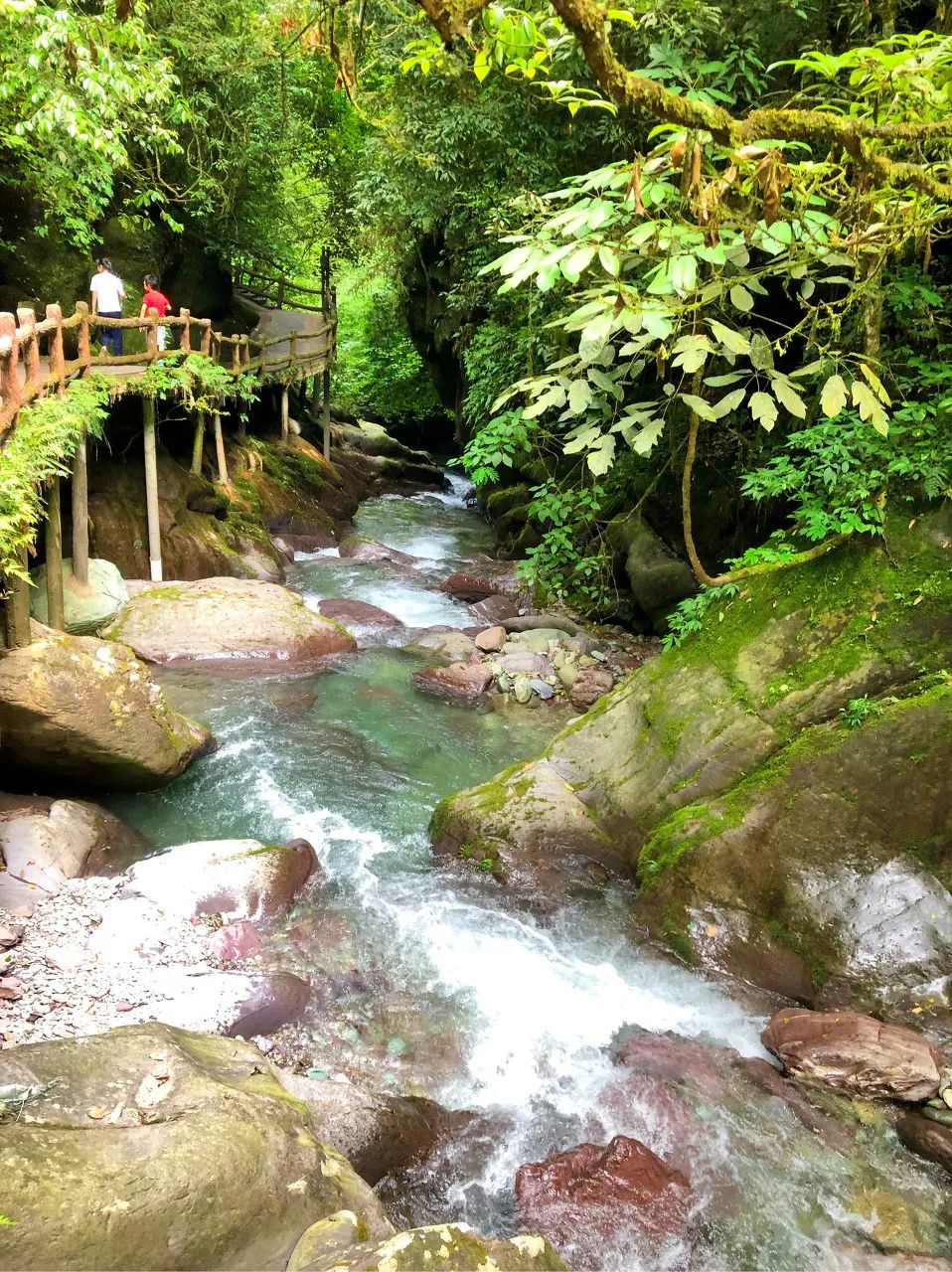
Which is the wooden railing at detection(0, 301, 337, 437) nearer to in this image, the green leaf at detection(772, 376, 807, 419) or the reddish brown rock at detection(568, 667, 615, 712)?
the green leaf at detection(772, 376, 807, 419)

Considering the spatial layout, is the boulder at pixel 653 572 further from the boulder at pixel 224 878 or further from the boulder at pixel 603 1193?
the boulder at pixel 603 1193

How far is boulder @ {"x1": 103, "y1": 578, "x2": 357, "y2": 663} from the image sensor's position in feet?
34.9

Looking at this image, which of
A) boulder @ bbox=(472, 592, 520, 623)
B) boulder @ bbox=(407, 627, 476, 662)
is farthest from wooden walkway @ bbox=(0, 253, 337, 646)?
boulder @ bbox=(472, 592, 520, 623)

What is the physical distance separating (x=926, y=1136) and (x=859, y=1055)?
18.9 inches

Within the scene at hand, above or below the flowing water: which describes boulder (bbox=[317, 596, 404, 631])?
above

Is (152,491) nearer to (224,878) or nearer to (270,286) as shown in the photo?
(224,878)

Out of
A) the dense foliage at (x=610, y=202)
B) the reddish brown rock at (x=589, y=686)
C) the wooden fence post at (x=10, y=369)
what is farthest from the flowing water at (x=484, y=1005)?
the wooden fence post at (x=10, y=369)

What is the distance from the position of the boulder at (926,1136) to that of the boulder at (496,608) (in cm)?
926

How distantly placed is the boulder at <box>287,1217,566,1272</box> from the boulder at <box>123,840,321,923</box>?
3.33 m

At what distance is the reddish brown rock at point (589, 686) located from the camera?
10.2 meters

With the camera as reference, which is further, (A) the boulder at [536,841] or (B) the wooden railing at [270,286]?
(B) the wooden railing at [270,286]

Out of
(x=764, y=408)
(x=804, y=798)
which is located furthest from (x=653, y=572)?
(x=764, y=408)

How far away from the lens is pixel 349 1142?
4.27 m

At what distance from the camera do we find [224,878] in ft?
20.3
